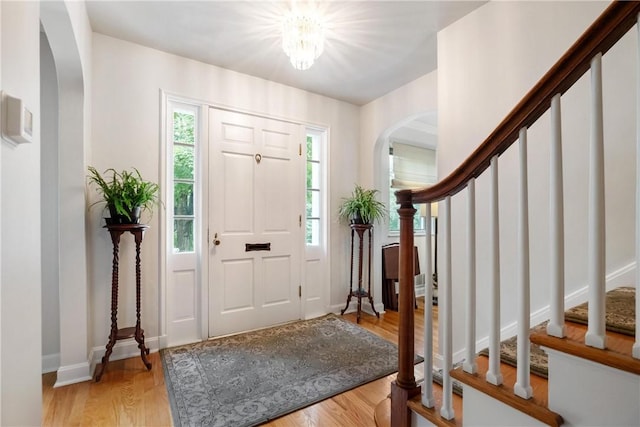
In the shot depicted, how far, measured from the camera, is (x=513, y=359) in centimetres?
121

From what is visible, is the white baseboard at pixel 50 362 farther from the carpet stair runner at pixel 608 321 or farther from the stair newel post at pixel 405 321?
the carpet stair runner at pixel 608 321

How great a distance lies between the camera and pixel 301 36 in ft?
6.54

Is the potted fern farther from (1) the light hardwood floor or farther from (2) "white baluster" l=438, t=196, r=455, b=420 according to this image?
(2) "white baluster" l=438, t=196, r=455, b=420

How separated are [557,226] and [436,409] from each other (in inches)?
35.8

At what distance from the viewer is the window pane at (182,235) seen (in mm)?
2799

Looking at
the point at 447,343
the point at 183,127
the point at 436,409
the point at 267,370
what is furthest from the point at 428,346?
the point at 183,127

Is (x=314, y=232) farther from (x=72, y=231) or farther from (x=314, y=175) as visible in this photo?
(x=72, y=231)

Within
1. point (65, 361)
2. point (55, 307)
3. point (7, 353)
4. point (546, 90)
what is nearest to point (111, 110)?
point (55, 307)

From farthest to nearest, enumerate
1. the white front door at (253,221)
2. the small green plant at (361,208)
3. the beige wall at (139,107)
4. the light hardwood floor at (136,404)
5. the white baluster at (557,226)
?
the small green plant at (361,208) → the white front door at (253,221) → the beige wall at (139,107) → the light hardwood floor at (136,404) → the white baluster at (557,226)

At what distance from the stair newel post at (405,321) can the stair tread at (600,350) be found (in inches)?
21.9

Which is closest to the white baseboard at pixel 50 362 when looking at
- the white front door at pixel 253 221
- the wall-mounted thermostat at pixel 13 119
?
the white front door at pixel 253 221

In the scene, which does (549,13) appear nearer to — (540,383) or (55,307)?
(540,383)

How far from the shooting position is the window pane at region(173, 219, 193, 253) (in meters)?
2.80

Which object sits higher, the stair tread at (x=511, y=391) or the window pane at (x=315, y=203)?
the window pane at (x=315, y=203)
